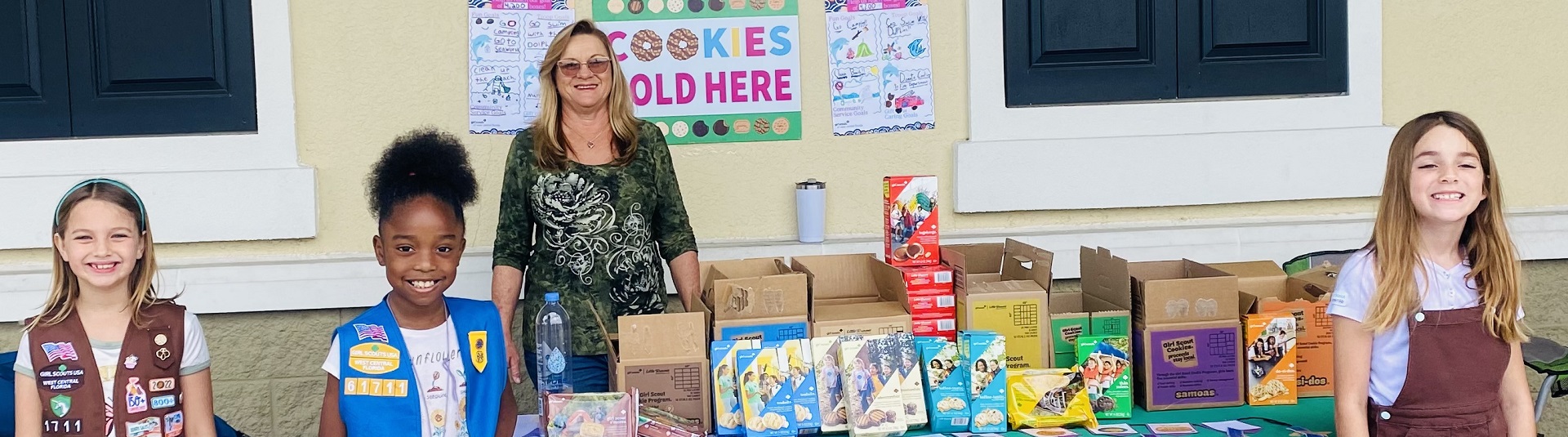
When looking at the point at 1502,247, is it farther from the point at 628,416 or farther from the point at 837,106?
the point at 837,106

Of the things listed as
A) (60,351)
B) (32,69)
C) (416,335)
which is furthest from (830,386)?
(32,69)

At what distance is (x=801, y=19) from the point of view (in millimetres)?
4352

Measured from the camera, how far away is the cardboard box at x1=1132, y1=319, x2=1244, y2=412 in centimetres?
313

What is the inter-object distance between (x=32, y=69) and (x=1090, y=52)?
12.0 feet

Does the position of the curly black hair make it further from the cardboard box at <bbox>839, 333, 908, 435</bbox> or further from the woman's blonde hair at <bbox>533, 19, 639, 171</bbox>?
the cardboard box at <bbox>839, 333, 908, 435</bbox>

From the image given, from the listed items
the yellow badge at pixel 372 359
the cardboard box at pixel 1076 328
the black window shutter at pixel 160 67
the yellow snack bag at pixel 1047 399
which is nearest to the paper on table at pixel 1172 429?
the yellow snack bag at pixel 1047 399

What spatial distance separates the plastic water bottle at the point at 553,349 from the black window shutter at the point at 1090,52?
2.03m

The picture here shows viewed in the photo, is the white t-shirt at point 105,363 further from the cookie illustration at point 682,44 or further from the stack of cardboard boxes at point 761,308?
the cookie illustration at point 682,44

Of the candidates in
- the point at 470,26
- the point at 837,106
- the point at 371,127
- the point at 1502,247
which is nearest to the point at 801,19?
the point at 837,106

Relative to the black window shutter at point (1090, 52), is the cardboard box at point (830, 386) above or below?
below

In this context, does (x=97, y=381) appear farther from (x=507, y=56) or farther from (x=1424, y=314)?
(x=1424, y=314)

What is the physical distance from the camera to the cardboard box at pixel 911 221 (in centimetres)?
319

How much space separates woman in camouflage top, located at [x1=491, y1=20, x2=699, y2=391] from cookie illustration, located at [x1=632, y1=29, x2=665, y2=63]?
0.88 m

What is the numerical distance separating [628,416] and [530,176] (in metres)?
0.91
